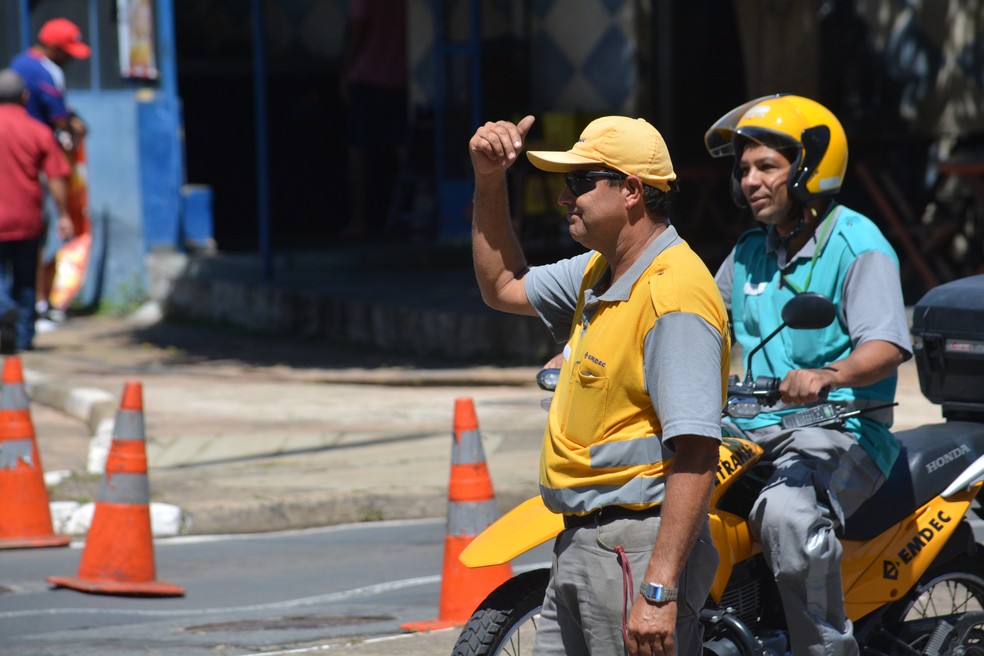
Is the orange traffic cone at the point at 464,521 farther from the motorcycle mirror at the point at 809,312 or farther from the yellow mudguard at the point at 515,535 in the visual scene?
the motorcycle mirror at the point at 809,312

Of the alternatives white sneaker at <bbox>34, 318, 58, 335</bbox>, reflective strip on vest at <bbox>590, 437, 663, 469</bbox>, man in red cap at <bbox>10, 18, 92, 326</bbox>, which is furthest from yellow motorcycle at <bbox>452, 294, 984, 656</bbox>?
white sneaker at <bbox>34, 318, 58, 335</bbox>

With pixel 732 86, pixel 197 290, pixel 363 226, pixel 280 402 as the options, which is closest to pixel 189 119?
pixel 363 226

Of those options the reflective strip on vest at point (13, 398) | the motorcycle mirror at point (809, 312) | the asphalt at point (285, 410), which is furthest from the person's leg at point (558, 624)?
the reflective strip on vest at point (13, 398)

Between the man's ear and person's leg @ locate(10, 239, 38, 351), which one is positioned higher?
the man's ear

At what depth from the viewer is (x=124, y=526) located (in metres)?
6.66

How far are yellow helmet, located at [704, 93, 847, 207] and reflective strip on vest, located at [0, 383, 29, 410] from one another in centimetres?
405

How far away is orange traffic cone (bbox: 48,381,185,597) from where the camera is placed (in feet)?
21.8

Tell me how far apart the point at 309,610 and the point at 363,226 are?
11.5m

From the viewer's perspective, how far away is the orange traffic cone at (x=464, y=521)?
5.93m

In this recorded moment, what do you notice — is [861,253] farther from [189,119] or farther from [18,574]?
[189,119]

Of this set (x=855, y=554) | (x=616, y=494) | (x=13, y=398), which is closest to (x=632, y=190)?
(x=616, y=494)

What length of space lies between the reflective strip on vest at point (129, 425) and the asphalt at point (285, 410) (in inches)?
49.0

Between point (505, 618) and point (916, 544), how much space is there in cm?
125

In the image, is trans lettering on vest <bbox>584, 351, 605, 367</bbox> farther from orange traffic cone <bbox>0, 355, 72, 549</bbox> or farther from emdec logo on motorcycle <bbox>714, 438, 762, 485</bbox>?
orange traffic cone <bbox>0, 355, 72, 549</bbox>
